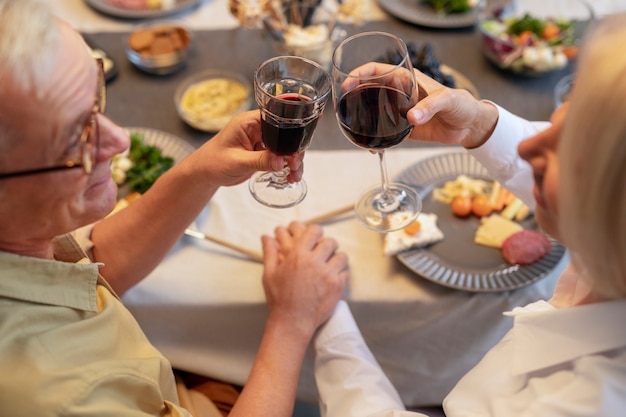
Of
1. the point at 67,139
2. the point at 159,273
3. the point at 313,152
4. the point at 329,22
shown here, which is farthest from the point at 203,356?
the point at 329,22

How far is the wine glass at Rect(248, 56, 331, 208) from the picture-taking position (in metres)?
1.11

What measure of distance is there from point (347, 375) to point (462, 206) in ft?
1.58

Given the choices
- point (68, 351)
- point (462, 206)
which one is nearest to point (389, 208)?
point (462, 206)

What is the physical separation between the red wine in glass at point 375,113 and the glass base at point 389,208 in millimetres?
248

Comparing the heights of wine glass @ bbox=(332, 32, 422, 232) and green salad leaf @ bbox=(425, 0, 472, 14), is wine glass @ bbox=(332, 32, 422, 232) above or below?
above

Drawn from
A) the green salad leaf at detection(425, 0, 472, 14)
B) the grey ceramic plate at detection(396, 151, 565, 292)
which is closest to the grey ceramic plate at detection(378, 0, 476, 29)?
the green salad leaf at detection(425, 0, 472, 14)

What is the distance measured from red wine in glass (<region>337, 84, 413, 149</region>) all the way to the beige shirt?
535 millimetres

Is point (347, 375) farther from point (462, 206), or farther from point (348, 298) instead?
point (462, 206)

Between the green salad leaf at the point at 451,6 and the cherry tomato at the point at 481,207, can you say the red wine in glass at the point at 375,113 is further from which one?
the green salad leaf at the point at 451,6

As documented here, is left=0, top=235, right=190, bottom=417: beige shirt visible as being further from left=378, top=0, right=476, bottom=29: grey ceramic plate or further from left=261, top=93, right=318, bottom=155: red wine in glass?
left=378, top=0, right=476, bottom=29: grey ceramic plate

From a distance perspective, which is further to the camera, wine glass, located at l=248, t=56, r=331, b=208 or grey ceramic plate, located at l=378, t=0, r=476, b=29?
grey ceramic plate, located at l=378, t=0, r=476, b=29

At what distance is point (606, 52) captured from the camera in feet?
2.57

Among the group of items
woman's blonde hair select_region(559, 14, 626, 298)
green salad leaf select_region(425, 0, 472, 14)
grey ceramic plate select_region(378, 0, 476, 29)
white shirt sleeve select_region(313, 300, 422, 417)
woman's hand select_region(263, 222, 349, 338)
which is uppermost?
woman's blonde hair select_region(559, 14, 626, 298)

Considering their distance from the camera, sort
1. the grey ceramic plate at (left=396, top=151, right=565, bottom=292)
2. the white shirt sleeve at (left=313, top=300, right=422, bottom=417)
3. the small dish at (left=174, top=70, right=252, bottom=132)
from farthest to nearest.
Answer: the small dish at (left=174, top=70, right=252, bottom=132), the grey ceramic plate at (left=396, top=151, right=565, bottom=292), the white shirt sleeve at (left=313, top=300, right=422, bottom=417)
